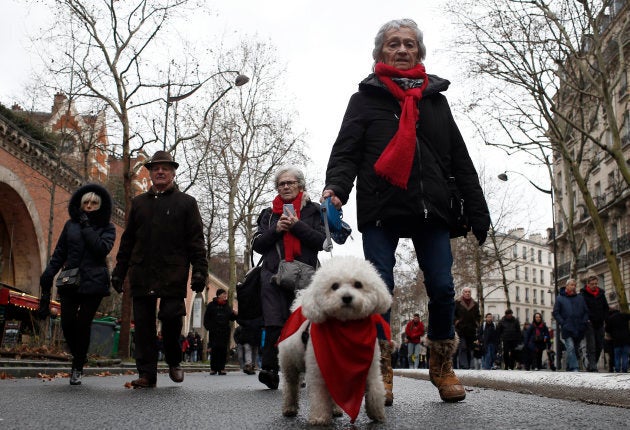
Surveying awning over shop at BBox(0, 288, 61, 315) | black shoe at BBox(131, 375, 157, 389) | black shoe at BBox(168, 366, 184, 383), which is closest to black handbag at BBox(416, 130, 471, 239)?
black shoe at BBox(131, 375, 157, 389)

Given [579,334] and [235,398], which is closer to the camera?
[235,398]

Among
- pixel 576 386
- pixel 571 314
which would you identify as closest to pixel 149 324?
pixel 576 386

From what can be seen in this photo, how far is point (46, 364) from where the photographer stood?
42.8ft

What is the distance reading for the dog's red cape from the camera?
12.1ft

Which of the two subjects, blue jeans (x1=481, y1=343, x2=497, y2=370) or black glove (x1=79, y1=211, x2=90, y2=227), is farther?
blue jeans (x1=481, y1=343, x2=497, y2=370)

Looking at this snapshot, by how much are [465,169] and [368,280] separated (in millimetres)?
1942

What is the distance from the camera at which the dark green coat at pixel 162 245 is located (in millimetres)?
7512

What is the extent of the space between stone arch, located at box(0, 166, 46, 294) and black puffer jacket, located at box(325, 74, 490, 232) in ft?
89.3

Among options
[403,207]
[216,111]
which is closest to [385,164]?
[403,207]

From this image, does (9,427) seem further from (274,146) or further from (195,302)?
(195,302)

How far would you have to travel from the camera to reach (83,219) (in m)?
8.28

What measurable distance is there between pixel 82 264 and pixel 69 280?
0.27 m

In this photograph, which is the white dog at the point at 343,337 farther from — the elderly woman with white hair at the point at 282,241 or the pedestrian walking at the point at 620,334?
the pedestrian walking at the point at 620,334

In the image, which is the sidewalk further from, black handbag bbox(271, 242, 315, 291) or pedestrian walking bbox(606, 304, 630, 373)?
pedestrian walking bbox(606, 304, 630, 373)
